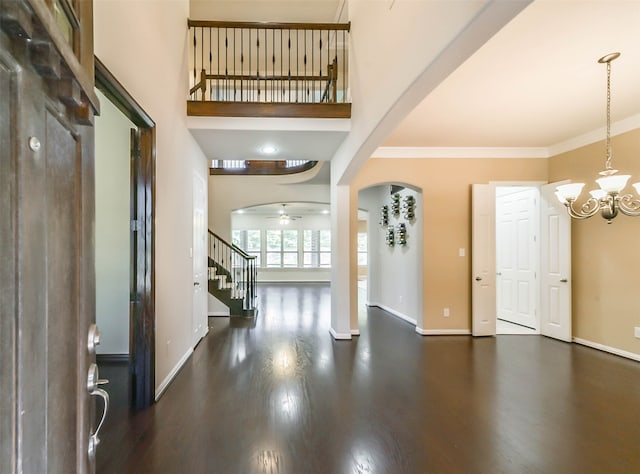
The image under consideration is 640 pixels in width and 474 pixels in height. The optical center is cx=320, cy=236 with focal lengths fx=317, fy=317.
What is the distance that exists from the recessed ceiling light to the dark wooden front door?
360 cm

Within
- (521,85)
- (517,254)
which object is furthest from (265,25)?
(517,254)

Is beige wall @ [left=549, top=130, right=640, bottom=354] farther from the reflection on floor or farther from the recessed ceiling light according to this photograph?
the recessed ceiling light

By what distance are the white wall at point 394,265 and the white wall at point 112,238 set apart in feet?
13.2

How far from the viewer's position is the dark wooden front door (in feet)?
1.62

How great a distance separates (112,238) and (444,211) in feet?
14.9

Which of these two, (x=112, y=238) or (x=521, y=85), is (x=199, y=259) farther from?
(x=521, y=85)

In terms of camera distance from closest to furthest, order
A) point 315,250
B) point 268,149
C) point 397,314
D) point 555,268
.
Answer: point 268,149, point 555,268, point 397,314, point 315,250

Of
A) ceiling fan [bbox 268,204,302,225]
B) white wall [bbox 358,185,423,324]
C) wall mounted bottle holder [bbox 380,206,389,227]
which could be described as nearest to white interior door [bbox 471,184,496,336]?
white wall [bbox 358,185,423,324]

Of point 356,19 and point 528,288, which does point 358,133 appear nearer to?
point 356,19

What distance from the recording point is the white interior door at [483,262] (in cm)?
471

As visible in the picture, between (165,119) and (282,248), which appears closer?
(165,119)

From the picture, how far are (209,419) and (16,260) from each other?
2371 mm

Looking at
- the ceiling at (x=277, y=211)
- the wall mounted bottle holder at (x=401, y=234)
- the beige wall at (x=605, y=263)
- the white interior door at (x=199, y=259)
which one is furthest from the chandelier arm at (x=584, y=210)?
the ceiling at (x=277, y=211)

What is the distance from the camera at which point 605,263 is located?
4094mm
